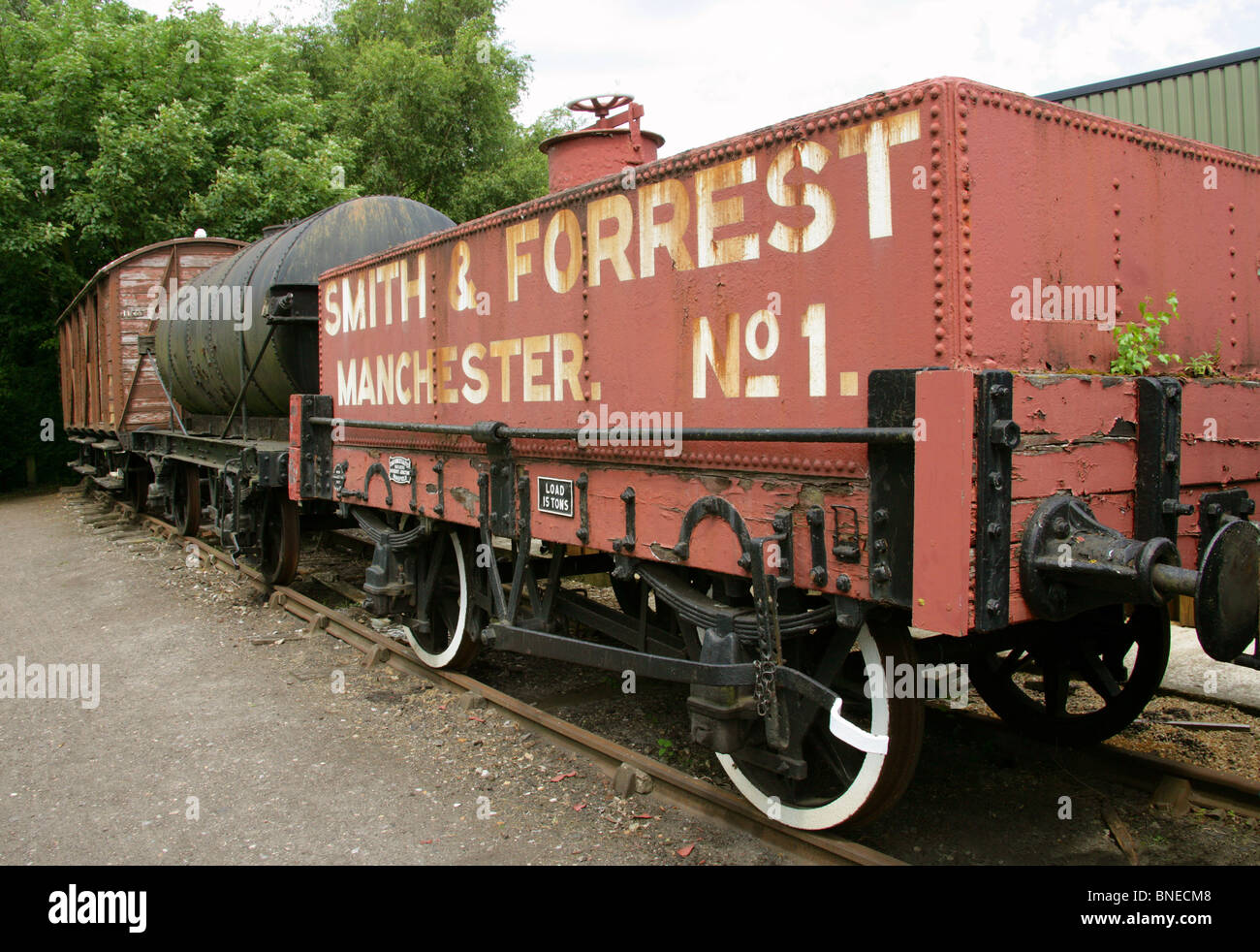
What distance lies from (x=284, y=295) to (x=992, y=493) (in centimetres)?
657

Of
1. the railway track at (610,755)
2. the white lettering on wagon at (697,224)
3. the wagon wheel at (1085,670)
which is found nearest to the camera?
the white lettering on wagon at (697,224)

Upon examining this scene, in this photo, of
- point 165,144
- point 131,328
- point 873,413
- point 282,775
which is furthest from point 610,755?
point 165,144

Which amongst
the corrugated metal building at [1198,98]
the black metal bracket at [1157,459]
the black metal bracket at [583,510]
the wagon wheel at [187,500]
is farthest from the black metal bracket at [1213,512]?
the wagon wheel at [187,500]

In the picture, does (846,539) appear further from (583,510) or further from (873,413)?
(583,510)

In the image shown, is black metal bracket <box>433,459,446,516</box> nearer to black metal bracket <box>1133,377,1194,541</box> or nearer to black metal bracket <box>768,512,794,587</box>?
black metal bracket <box>768,512,794,587</box>

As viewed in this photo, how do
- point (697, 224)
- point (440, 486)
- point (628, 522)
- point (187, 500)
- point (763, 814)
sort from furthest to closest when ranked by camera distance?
point (187, 500), point (440, 486), point (628, 522), point (763, 814), point (697, 224)

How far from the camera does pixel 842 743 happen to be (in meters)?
3.56

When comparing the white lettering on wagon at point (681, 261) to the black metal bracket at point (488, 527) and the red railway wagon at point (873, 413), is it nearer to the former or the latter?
the red railway wagon at point (873, 413)

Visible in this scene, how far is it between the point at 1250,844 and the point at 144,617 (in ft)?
27.6

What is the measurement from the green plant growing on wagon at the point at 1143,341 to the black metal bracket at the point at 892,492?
91 cm

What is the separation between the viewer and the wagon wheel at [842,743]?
10.4 ft

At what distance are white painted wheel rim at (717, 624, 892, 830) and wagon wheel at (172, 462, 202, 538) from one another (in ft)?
32.0

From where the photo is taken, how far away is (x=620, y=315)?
12.7 ft

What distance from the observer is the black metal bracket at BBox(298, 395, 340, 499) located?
7.01 metres
